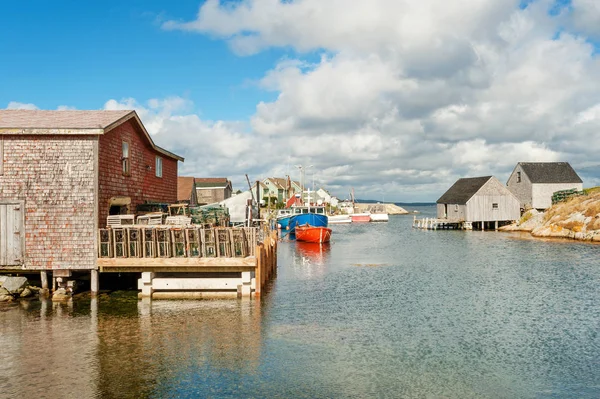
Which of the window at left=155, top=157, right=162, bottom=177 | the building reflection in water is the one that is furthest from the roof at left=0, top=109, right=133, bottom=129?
the building reflection in water

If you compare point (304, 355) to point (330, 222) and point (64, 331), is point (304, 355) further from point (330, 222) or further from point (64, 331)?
point (330, 222)

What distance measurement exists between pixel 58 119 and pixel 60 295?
8.40 meters

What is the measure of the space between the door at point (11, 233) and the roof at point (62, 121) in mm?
3346

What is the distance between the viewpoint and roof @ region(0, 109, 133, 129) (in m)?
23.4

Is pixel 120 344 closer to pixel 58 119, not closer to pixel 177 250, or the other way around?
pixel 177 250

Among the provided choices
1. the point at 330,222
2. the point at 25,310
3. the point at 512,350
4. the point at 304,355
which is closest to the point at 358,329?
the point at 304,355

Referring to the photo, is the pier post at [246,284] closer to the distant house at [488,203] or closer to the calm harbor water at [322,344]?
the calm harbor water at [322,344]

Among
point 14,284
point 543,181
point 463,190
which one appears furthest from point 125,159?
point 543,181

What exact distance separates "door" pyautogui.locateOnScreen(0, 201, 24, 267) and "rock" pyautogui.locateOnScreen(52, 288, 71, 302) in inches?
82.9

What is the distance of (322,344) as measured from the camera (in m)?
17.5

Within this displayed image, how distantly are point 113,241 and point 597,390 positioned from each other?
18.9 m

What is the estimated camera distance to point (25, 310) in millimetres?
21469

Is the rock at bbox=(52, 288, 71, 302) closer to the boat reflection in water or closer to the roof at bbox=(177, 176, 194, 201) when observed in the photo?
the boat reflection in water

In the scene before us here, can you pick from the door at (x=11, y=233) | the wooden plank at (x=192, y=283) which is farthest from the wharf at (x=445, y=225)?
the door at (x=11, y=233)
